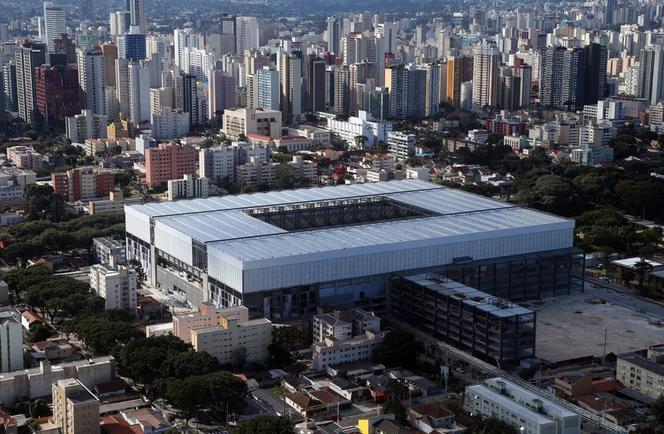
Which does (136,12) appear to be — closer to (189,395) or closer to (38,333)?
(38,333)

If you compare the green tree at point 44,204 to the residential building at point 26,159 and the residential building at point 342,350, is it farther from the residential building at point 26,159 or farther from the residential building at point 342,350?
the residential building at point 342,350

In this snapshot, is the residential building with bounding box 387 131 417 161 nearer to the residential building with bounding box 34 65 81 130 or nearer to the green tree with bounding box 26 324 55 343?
the residential building with bounding box 34 65 81 130

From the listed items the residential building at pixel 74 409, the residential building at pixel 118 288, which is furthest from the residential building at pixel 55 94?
the residential building at pixel 74 409

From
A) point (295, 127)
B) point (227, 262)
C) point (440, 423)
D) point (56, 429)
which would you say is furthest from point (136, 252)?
point (295, 127)

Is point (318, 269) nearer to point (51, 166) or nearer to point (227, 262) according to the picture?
point (227, 262)

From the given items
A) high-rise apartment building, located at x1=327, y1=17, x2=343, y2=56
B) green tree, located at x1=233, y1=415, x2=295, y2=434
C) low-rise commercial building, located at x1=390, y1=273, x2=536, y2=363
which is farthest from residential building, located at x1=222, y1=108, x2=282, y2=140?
high-rise apartment building, located at x1=327, y1=17, x2=343, y2=56
